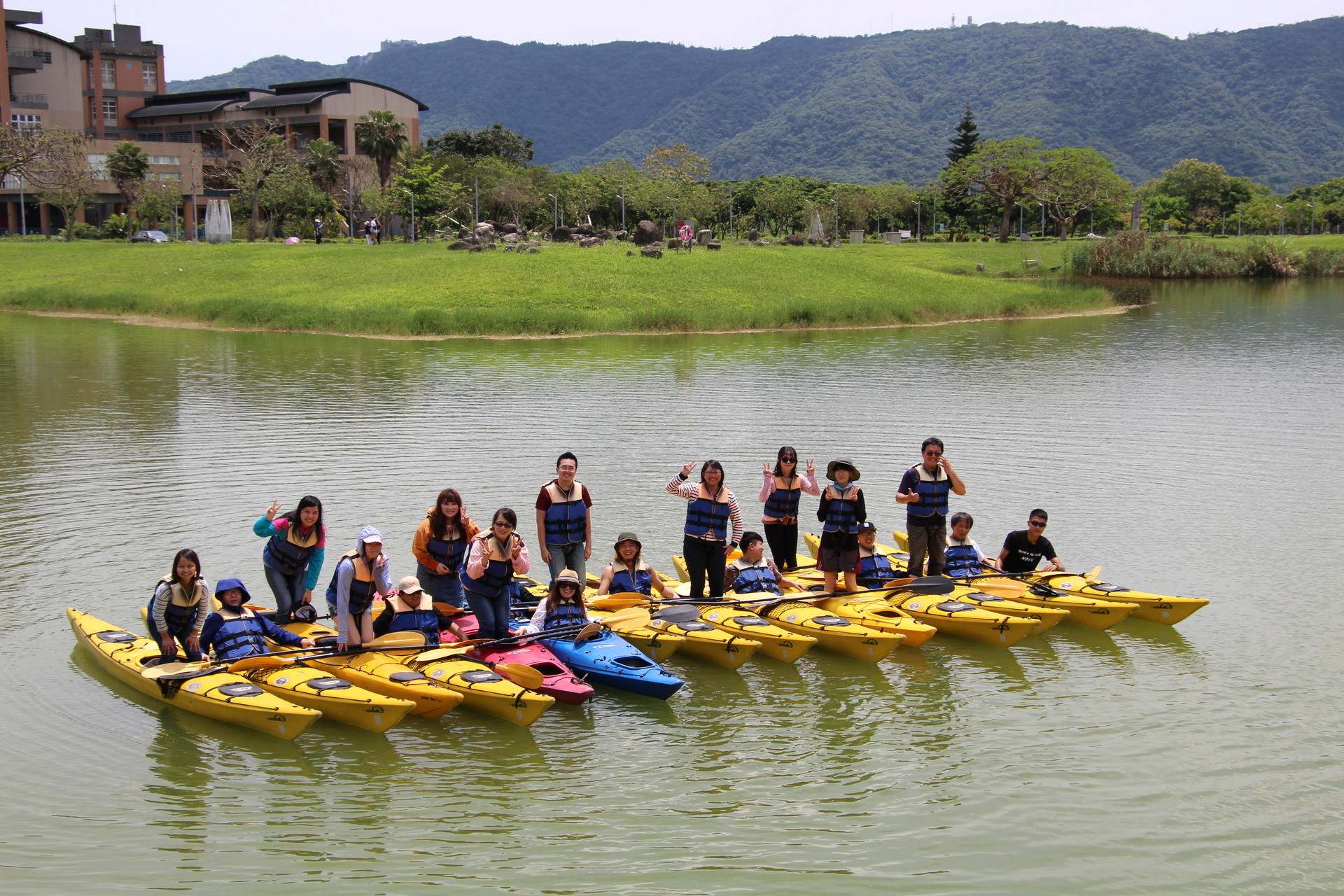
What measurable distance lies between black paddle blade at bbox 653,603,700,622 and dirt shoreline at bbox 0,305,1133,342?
29.8m

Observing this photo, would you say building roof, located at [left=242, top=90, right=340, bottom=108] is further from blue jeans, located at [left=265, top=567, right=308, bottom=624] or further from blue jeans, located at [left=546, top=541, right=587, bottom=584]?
blue jeans, located at [left=546, top=541, right=587, bottom=584]

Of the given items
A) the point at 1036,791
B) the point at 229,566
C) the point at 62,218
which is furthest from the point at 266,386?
the point at 62,218

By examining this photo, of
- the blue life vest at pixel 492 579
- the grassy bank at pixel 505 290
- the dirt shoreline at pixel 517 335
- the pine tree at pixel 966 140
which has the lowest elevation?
the blue life vest at pixel 492 579

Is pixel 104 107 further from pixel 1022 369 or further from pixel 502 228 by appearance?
pixel 1022 369

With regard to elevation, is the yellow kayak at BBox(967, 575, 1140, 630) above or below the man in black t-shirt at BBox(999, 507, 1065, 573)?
below

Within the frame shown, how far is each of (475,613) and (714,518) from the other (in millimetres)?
2803

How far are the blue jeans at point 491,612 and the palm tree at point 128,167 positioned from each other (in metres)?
76.3

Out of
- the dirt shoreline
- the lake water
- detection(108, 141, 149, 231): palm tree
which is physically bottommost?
the lake water

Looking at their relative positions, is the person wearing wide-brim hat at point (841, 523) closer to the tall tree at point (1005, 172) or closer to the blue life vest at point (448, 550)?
the blue life vest at point (448, 550)

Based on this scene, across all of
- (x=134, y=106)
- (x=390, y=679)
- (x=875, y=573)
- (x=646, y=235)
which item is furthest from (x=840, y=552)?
(x=134, y=106)

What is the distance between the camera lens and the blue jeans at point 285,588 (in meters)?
11.9

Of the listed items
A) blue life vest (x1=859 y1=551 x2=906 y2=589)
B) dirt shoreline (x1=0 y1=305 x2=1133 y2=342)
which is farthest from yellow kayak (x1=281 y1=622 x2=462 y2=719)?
dirt shoreline (x1=0 y1=305 x2=1133 y2=342)

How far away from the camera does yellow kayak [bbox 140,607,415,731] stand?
9.96 metres

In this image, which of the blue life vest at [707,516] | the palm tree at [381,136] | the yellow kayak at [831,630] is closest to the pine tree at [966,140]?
the palm tree at [381,136]
